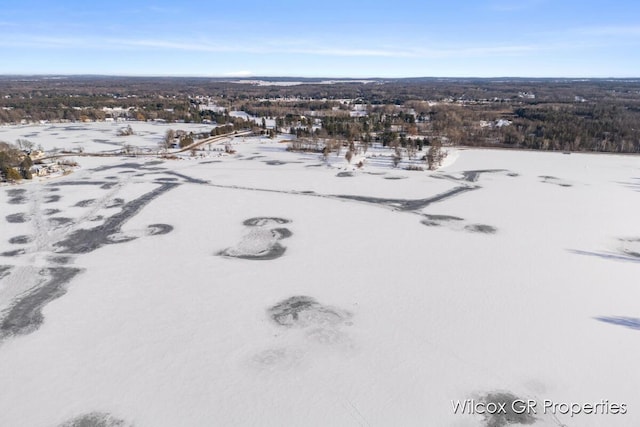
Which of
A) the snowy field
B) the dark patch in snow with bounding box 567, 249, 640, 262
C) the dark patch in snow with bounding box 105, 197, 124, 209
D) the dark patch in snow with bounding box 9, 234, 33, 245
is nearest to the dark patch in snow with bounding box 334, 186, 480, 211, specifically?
the snowy field

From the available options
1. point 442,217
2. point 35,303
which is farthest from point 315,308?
point 442,217

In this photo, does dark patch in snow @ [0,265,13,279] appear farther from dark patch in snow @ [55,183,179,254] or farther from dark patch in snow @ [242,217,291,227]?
dark patch in snow @ [242,217,291,227]

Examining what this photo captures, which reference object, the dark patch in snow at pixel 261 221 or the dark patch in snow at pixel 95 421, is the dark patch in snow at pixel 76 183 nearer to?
the dark patch in snow at pixel 261 221

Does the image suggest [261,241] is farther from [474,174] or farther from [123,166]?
[123,166]

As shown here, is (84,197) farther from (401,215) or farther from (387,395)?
(387,395)

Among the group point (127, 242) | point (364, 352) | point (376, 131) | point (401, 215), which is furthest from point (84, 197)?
point (376, 131)
